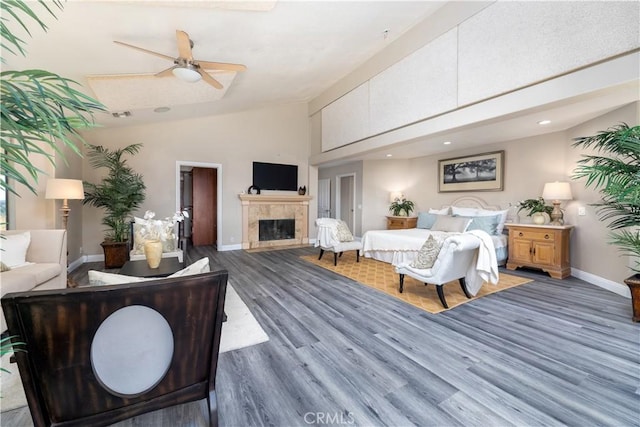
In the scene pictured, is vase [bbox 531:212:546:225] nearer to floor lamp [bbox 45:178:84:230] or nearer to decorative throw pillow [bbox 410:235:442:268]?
decorative throw pillow [bbox 410:235:442:268]

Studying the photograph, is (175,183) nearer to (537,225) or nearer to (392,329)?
(392,329)

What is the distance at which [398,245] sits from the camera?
4.71 metres

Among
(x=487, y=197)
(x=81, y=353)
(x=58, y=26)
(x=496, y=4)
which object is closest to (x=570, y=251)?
(x=487, y=197)

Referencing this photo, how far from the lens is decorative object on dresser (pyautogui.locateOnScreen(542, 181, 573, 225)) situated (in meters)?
4.09

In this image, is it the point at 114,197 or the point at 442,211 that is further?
the point at 442,211

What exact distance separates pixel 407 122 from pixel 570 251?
131 inches

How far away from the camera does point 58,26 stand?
2.23m

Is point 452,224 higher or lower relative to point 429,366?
higher

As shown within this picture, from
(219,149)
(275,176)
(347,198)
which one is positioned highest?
(219,149)

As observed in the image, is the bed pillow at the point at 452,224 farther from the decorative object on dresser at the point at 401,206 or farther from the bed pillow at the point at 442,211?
the decorative object on dresser at the point at 401,206

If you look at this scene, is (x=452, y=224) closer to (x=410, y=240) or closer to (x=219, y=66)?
(x=410, y=240)

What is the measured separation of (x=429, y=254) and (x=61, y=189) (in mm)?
4668

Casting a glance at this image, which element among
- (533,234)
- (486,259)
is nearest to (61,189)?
(486,259)

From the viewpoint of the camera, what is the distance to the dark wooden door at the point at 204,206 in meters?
7.29
